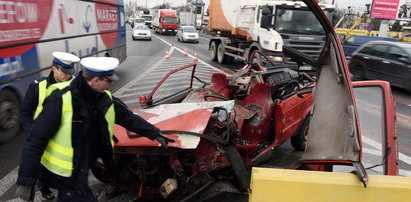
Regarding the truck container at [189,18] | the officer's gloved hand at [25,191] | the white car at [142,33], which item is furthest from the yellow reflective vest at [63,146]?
the truck container at [189,18]

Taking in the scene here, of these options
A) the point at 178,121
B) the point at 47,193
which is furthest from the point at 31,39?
the point at 178,121

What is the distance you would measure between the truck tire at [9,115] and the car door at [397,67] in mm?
10698

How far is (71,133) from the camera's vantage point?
7.13ft

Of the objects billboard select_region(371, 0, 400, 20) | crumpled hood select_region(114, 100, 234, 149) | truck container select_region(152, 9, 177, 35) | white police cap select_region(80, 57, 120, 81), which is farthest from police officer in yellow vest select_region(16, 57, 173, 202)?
truck container select_region(152, 9, 177, 35)

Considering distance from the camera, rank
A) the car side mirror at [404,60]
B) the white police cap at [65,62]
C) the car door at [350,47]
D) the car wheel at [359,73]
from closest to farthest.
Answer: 1. the white police cap at [65,62]
2. the car side mirror at [404,60]
3. the car wheel at [359,73]
4. the car door at [350,47]

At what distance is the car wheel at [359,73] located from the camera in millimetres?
11836

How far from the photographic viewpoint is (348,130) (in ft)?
7.44

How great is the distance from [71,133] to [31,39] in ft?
15.2

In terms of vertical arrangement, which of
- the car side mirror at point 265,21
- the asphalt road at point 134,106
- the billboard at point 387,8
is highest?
the billboard at point 387,8

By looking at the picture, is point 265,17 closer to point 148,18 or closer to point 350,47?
point 350,47

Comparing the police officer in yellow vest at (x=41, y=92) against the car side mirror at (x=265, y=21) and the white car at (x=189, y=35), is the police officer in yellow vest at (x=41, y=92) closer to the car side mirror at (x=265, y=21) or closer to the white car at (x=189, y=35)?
the car side mirror at (x=265, y=21)

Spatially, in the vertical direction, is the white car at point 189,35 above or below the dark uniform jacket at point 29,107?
below

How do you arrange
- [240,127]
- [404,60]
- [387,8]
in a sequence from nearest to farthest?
[240,127]
[404,60]
[387,8]

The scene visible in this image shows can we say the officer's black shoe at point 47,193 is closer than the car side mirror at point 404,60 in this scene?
Yes
